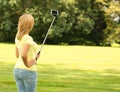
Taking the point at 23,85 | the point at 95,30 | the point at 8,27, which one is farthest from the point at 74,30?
the point at 23,85

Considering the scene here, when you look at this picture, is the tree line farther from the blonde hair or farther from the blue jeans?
the blonde hair

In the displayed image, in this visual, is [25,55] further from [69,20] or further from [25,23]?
[69,20]

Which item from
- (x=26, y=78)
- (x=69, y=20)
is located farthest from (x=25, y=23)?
(x=69, y=20)

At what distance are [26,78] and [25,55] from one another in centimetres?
33

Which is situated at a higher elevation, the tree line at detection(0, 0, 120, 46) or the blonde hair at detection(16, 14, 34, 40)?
the blonde hair at detection(16, 14, 34, 40)

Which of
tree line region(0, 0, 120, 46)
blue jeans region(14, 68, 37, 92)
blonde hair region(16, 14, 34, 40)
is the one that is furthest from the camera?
tree line region(0, 0, 120, 46)

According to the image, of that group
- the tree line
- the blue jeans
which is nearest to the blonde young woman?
the blue jeans

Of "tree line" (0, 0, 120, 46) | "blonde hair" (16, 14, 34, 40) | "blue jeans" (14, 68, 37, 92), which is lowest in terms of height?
"tree line" (0, 0, 120, 46)

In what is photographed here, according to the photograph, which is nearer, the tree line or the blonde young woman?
the blonde young woman

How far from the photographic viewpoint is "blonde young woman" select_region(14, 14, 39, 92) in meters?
5.45

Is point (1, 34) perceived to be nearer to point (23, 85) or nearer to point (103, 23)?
point (103, 23)

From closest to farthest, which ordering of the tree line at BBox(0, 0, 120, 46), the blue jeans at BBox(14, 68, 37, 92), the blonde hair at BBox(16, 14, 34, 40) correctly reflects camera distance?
the blonde hair at BBox(16, 14, 34, 40), the blue jeans at BBox(14, 68, 37, 92), the tree line at BBox(0, 0, 120, 46)

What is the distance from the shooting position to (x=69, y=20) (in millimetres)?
52188

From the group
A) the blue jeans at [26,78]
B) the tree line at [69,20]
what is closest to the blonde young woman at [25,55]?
the blue jeans at [26,78]
